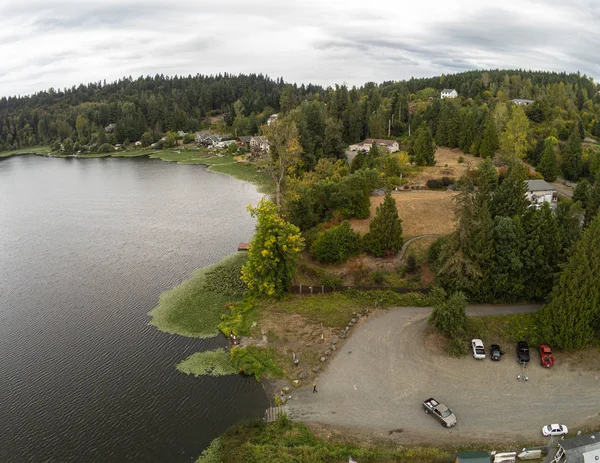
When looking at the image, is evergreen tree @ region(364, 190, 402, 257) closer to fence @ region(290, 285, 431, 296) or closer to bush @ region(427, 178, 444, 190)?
fence @ region(290, 285, 431, 296)

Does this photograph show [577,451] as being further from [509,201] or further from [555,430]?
[509,201]

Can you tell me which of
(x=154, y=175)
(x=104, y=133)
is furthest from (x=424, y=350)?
(x=104, y=133)

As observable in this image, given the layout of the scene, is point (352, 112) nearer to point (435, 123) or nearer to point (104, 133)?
point (435, 123)

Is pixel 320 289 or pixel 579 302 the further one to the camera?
pixel 320 289

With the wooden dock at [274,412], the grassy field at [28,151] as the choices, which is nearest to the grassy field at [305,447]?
the wooden dock at [274,412]

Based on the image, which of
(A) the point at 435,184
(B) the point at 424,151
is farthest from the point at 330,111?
(A) the point at 435,184

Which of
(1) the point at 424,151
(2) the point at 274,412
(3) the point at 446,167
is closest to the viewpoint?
(2) the point at 274,412

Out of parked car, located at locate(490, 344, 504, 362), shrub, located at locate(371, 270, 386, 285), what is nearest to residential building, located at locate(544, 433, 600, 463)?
parked car, located at locate(490, 344, 504, 362)
